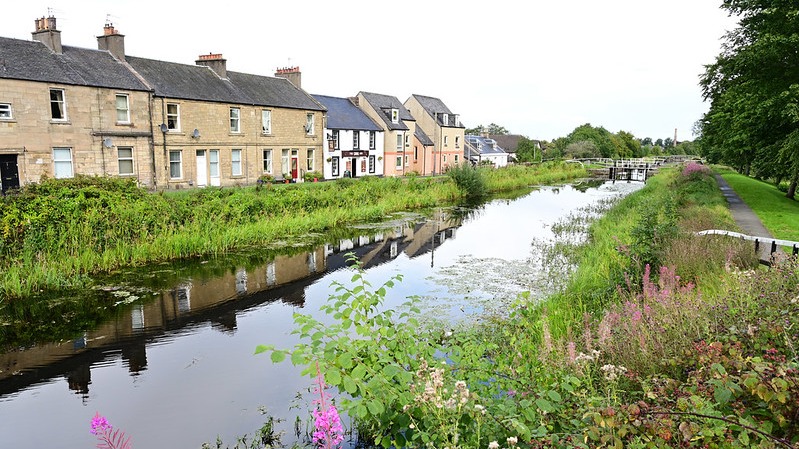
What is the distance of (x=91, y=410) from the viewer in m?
7.40

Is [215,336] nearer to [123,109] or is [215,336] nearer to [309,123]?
[123,109]

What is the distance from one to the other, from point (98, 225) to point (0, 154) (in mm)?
13617

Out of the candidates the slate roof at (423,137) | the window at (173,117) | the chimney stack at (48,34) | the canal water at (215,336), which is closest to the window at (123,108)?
the window at (173,117)

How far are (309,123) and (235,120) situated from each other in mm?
7169

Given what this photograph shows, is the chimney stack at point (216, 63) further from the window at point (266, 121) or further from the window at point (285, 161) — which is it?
the window at point (285, 161)

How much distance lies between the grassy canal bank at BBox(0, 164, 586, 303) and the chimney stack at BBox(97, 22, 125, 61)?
14.3 metres

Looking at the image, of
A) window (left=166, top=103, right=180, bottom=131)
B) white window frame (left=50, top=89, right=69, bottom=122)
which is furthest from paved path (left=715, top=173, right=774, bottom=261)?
white window frame (left=50, top=89, right=69, bottom=122)

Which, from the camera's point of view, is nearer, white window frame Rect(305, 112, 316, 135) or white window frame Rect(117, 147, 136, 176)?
white window frame Rect(117, 147, 136, 176)

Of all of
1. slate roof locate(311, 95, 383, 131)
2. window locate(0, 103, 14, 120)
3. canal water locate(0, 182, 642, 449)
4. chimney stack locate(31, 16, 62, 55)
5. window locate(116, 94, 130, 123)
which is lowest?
canal water locate(0, 182, 642, 449)

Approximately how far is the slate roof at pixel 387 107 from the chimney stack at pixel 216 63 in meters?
18.5

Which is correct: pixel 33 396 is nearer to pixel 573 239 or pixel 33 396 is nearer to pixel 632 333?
pixel 632 333

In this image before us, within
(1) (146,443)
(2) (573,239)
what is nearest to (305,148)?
(2) (573,239)

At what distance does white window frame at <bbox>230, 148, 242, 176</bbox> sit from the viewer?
111 ft

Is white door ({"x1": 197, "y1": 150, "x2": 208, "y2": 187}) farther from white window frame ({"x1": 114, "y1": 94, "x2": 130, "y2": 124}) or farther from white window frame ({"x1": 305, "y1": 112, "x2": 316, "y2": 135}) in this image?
white window frame ({"x1": 305, "y1": 112, "x2": 316, "y2": 135})
